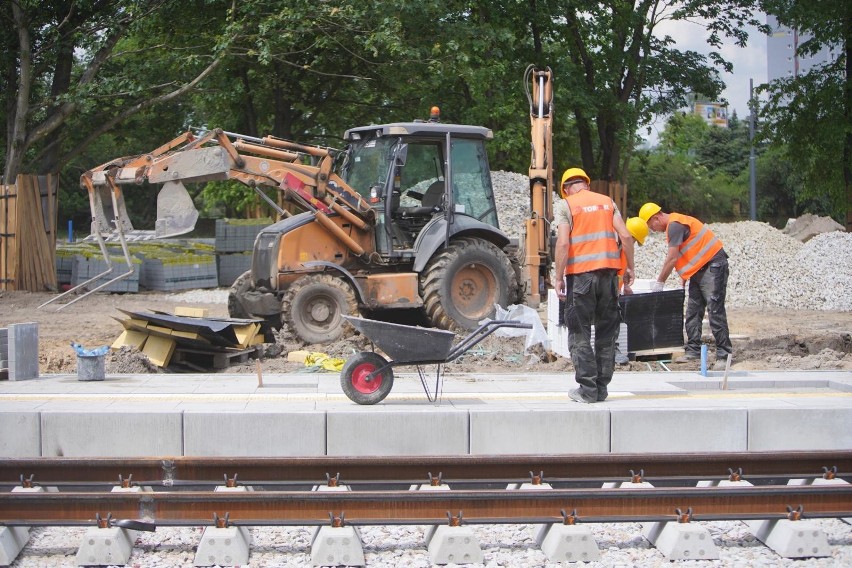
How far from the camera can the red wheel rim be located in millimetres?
8195

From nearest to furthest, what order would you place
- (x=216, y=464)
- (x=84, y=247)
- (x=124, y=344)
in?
1. (x=216, y=464)
2. (x=124, y=344)
3. (x=84, y=247)

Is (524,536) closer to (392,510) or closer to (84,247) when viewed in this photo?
(392,510)

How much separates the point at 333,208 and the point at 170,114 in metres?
14.1

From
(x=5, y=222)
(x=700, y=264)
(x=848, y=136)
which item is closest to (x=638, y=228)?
(x=700, y=264)

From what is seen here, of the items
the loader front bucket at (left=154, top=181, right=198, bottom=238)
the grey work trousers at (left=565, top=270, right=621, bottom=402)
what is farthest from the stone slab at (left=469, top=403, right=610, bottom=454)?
the loader front bucket at (left=154, top=181, right=198, bottom=238)

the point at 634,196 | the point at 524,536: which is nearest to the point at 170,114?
the point at 634,196

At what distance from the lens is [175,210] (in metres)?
12.6

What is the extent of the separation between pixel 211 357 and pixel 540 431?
5328 millimetres

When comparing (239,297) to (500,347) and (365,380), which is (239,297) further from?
(365,380)

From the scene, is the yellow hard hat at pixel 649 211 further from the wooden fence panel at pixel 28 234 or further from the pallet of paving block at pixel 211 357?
the wooden fence panel at pixel 28 234

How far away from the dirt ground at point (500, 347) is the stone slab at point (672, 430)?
3494 mm

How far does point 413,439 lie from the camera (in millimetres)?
7578

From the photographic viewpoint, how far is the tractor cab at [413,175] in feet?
43.2

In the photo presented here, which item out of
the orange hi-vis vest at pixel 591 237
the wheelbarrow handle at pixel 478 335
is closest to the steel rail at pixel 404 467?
the wheelbarrow handle at pixel 478 335
